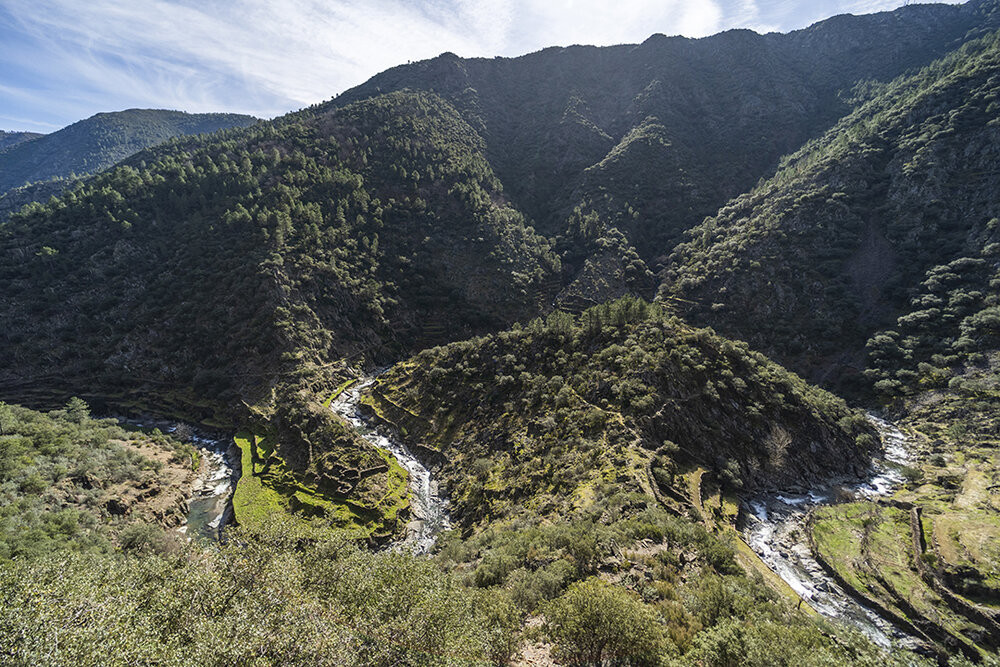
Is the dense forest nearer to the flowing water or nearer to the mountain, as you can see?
the mountain

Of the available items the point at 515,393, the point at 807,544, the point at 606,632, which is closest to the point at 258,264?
the point at 515,393

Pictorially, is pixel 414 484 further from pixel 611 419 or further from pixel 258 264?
pixel 258 264

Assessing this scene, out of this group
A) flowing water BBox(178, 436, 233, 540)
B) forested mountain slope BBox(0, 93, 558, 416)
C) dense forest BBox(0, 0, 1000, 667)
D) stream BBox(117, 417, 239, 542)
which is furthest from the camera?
forested mountain slope BBox(0, 93, 558, 416)

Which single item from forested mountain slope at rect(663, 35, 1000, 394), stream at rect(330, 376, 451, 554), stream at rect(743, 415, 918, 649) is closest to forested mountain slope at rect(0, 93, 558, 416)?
stream at rect(330, 376, 451, 554)

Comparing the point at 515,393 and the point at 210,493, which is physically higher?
the point at 515,393

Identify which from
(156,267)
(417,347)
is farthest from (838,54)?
(156,267)

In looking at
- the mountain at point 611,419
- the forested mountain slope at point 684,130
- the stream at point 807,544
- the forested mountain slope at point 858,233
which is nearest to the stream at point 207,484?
the mountain at point 611,419
